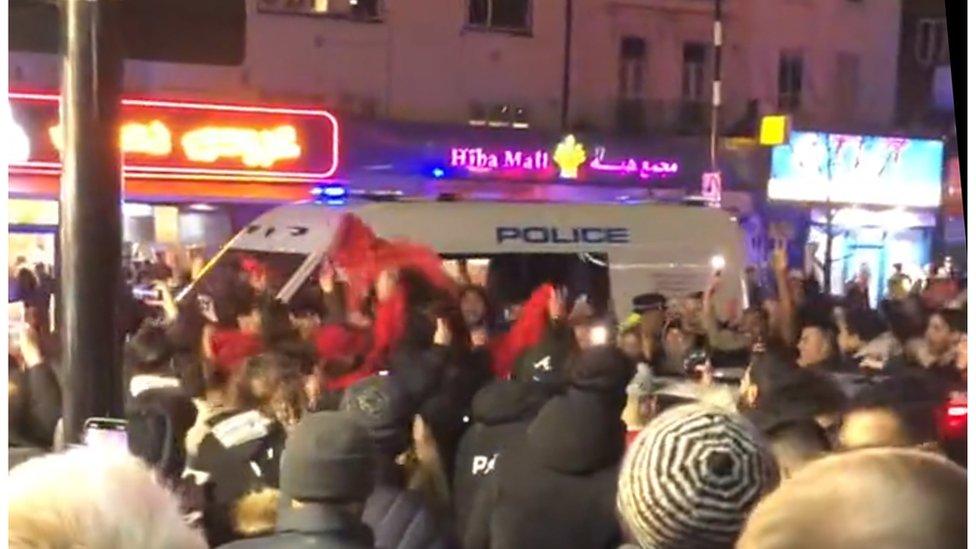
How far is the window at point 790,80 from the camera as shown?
1.72 m

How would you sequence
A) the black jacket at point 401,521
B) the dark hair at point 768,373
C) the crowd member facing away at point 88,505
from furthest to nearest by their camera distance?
the dark hair at point 768,373
the black jacket at point 401,521
the crowd member facing away at point 88,505

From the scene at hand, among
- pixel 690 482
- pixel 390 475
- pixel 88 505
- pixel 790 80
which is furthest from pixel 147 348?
pixel 790 80

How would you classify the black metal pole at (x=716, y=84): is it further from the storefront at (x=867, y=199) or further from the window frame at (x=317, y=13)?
the window frame at (x=317, y=13)

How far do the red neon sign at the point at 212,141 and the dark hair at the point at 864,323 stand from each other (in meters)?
0.65

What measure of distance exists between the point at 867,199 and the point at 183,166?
0.82m

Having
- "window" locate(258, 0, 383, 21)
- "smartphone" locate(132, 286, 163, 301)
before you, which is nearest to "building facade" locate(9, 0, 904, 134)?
"window" locate(258, 0, 383, 21)

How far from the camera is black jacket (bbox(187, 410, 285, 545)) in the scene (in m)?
1.53

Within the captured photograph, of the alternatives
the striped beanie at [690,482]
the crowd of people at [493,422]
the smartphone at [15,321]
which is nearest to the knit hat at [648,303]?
the crowd of people at [493,422]

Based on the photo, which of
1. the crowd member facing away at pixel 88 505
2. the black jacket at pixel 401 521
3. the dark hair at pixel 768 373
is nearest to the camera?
the crowd member facing away at pixel 88 505

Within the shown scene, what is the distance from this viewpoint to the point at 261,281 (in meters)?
1.55

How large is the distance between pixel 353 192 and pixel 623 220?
317 mm

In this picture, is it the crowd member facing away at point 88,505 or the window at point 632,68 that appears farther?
the window at point 632,68

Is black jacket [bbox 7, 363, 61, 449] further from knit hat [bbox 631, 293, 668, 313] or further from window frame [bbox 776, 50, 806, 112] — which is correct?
window frame [bbox 776, 50, 806, 112]

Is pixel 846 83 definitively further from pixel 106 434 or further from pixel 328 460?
pixel 106 434
